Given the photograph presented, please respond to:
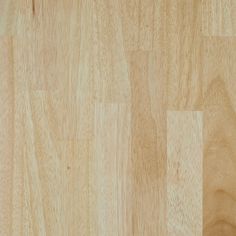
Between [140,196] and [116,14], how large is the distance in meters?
0.24

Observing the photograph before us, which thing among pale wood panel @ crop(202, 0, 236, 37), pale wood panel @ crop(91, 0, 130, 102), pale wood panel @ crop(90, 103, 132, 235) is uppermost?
pale wood panel @ crop(202, 0, 236, 37)

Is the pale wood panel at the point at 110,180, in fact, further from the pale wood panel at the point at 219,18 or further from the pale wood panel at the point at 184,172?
the pale wood panel at the point at 219,18

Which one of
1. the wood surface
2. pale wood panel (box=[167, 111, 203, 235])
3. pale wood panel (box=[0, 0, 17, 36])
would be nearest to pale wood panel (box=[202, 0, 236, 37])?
the wood surface

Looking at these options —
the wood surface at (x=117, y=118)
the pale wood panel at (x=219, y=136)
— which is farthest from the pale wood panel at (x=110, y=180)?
the pale wood panel at (x=219, y=136)

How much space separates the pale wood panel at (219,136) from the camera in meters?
0.46

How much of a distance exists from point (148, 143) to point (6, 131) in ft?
0.59

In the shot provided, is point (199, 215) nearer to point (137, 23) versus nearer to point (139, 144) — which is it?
point (139, 144)

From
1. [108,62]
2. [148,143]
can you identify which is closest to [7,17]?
[108,62]

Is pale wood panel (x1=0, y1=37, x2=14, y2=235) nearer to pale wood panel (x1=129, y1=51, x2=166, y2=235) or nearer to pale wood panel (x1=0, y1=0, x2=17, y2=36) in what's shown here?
pale wood panel (x1=0, y1=0, x2=17, y2=36)

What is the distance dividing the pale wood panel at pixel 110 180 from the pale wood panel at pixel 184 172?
54 millimetres

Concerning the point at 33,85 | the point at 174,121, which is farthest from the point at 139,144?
the point at 33,85

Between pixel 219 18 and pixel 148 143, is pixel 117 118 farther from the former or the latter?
pixel 219 18

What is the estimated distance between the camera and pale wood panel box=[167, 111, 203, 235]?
17.9 inches

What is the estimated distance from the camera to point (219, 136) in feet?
1.51
